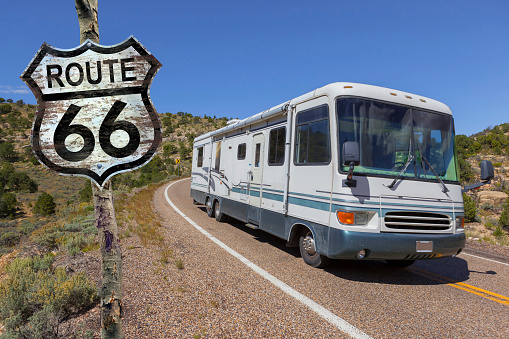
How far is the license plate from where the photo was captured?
5.30 meters

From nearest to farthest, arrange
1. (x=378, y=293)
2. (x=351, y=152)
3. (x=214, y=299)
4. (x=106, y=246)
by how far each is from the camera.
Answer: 1. (x=106, y=246)
2. (x=214, y=299)
3. (x=351, y=152)
4. (x=378, y=293)

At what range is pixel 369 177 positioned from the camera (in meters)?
5.29

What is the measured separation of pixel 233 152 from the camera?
1017 cm

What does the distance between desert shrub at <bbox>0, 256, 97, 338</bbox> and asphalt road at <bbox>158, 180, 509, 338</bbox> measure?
2.28 m

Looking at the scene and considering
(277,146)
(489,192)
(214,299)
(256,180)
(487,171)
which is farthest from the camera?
(489,192)

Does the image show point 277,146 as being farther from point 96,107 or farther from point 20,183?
point 20,183

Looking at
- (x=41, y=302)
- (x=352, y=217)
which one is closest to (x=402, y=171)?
(x=352, y=217)

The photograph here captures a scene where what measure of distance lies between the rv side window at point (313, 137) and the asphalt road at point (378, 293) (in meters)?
2.10

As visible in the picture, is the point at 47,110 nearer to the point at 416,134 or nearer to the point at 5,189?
the point at 416,134

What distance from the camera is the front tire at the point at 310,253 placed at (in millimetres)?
6051

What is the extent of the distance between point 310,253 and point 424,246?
202 centimetres

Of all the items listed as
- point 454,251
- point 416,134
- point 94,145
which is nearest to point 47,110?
point 94,145

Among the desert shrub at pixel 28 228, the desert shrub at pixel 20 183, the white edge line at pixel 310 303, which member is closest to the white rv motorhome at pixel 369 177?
the white edge line at pixel 310 303

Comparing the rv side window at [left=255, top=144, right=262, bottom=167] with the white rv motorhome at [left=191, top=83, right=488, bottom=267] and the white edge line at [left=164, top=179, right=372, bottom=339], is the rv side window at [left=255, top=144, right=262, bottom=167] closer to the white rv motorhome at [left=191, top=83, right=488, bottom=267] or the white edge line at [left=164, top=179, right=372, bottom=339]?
the white rv motorhome at [left=191, top=83, right=488, bottom=267]
